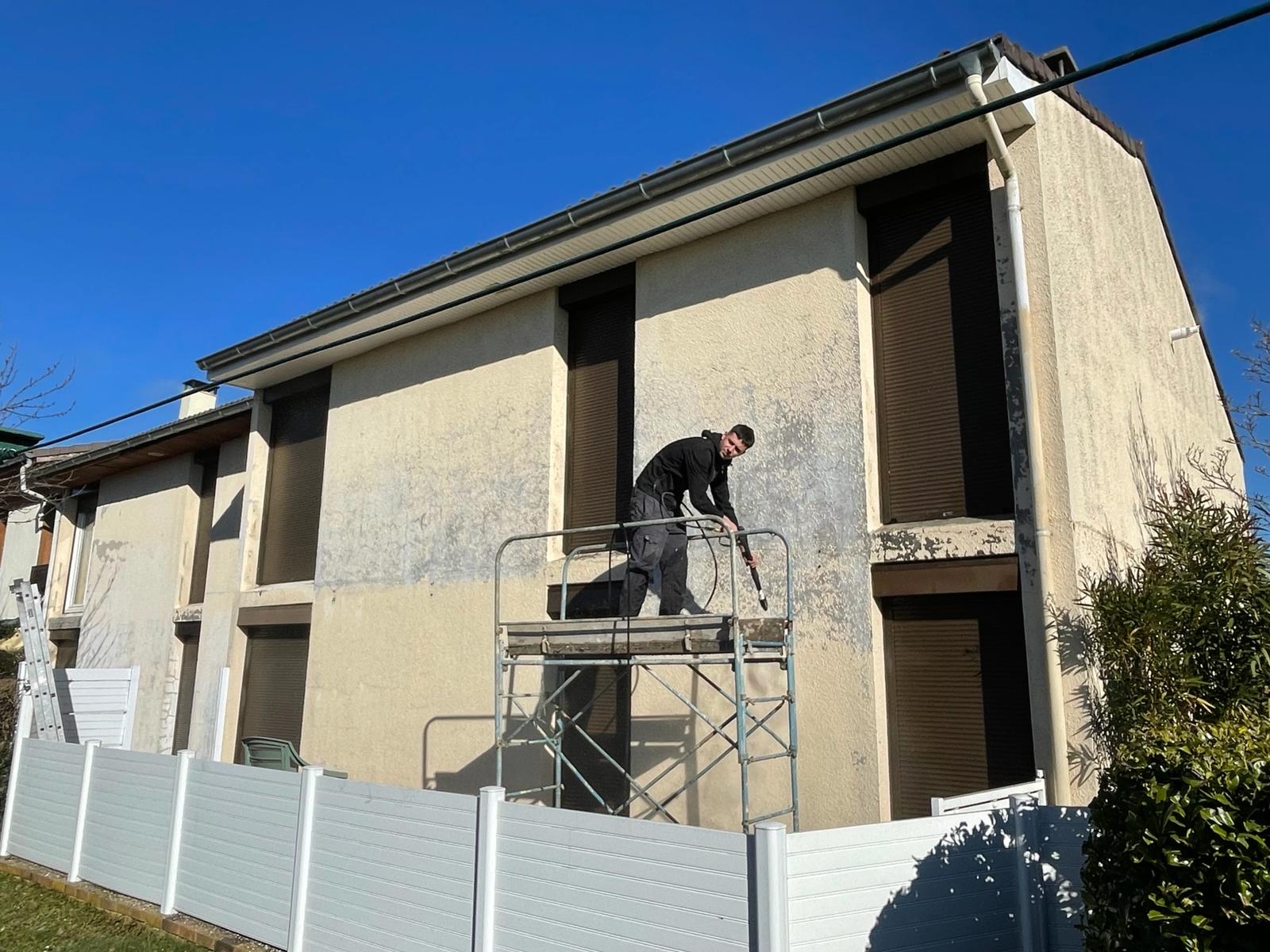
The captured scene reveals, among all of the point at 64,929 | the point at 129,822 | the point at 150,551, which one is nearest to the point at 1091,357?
the point at 129,822

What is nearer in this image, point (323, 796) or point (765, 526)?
point (323, 796)

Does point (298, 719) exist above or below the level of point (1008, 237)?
below

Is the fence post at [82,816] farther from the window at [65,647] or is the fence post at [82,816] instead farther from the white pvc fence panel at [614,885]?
the window at [65,647]

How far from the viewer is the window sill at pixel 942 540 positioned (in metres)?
6.58

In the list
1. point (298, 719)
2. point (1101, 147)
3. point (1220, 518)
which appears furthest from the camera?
point (298, 719)

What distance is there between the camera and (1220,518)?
6457 millimetres

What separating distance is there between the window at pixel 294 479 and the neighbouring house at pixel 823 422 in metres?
0.44

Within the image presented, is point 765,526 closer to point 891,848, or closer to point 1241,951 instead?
point 891,848

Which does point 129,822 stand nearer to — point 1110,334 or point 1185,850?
point 1185,850

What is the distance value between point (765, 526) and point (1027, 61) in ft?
13.4

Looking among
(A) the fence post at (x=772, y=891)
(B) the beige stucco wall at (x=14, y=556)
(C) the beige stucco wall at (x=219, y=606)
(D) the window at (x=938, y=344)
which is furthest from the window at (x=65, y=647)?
(A) the fence post at (x=772, y=891)

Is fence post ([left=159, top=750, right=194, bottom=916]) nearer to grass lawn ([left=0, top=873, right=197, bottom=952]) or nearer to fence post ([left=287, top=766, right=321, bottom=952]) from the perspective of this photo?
grass lawn ([left=0, top=873, right=197, bottom=952])

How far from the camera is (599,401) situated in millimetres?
9633

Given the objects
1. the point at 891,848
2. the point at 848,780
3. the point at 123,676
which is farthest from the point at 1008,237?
the point at 123,676
